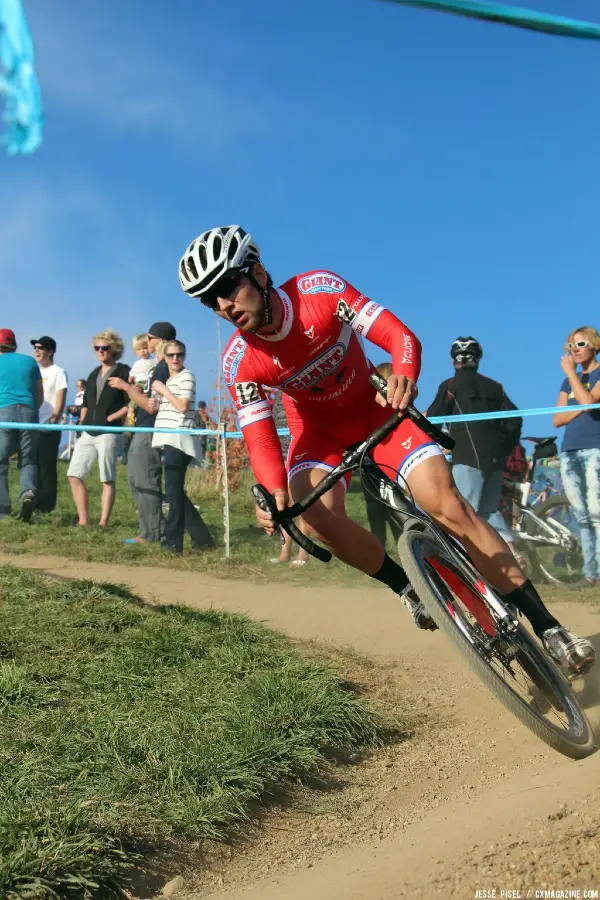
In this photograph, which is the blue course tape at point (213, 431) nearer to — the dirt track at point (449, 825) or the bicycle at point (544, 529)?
the bicycle at point (544, 529)

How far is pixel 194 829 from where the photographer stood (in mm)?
3793

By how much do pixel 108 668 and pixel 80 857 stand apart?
7.74 feet

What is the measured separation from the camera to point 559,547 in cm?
949

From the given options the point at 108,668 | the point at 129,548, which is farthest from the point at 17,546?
the point at 108,668

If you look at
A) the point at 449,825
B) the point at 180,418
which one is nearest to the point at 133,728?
the point at 449,825

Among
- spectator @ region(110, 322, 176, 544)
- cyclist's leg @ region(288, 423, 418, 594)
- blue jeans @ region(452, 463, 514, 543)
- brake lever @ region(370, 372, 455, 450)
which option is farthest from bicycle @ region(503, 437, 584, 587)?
brake lever @ region(370, 372, 455, 450)

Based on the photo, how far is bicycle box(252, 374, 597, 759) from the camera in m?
4.41

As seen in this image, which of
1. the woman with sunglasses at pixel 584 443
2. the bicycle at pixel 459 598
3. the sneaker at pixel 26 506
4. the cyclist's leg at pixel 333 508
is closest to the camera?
the bicycle at pixel 459 598

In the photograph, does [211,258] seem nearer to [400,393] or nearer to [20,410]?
[400,393]

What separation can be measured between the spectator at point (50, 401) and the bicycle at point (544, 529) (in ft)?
20.1

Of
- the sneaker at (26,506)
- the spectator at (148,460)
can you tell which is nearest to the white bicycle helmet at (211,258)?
the spectator at (148,460)

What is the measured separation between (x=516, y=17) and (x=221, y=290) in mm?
2687

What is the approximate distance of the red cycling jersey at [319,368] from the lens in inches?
199

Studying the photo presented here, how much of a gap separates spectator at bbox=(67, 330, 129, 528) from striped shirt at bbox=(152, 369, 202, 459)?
1.02 meters
